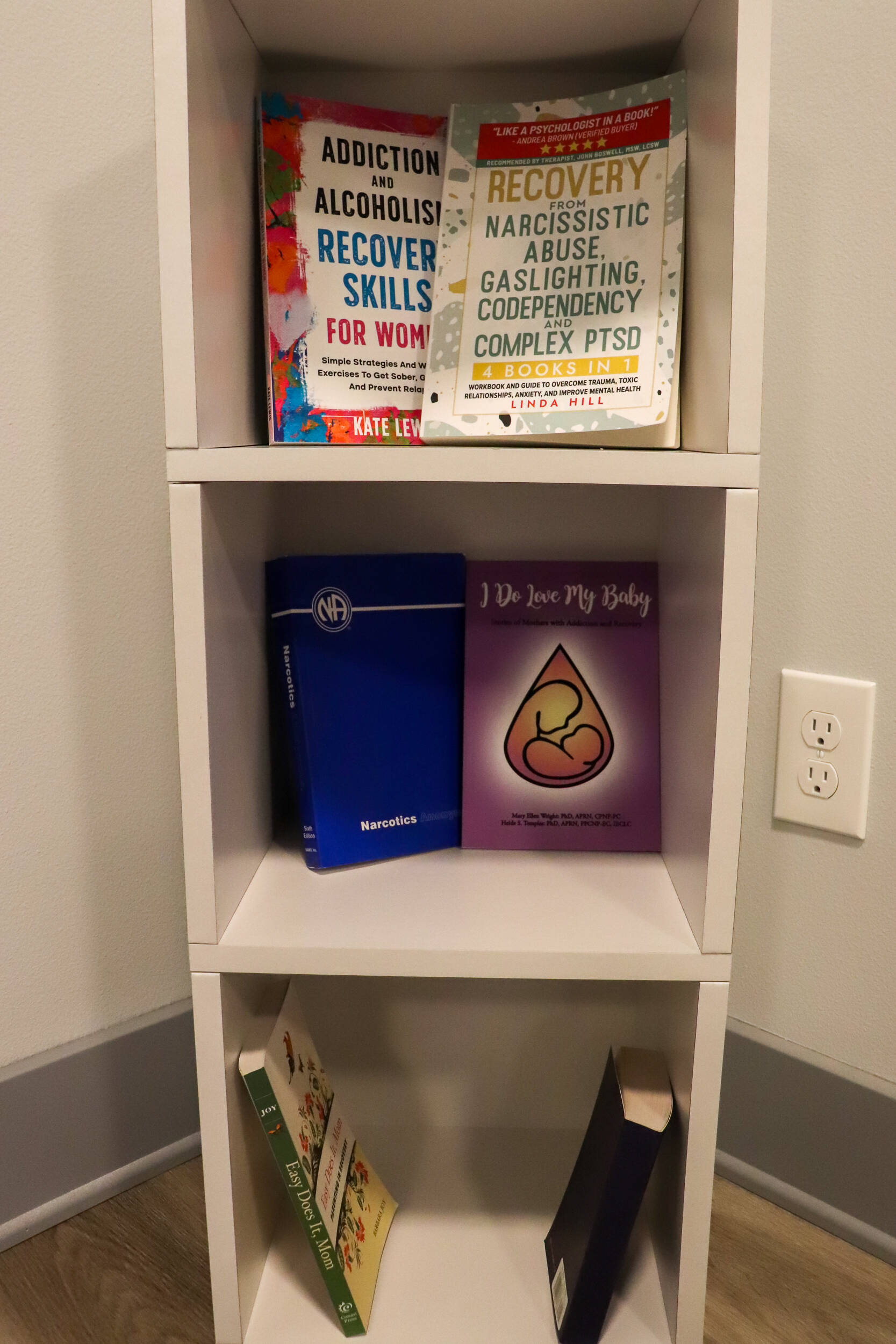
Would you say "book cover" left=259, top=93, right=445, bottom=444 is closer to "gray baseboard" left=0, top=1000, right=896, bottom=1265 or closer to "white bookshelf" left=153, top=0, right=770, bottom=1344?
"white bookshelf" left=153, top=0, right=770, bottom=1344

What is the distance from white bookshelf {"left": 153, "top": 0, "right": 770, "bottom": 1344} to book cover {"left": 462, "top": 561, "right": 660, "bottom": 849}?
0.02m

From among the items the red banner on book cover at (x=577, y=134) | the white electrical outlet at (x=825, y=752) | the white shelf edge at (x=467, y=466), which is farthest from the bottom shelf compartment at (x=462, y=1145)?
the red banner on book cover at (x=577, y=134)

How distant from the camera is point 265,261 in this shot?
2.36 ft

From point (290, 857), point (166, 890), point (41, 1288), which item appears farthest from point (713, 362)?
point (41, 1288)

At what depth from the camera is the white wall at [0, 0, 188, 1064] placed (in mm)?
850

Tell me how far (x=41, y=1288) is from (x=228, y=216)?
911 mm

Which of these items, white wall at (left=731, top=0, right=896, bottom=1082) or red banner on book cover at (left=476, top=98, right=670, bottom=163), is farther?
white wall at (left=731, top=0, right=896, bottom=1082)

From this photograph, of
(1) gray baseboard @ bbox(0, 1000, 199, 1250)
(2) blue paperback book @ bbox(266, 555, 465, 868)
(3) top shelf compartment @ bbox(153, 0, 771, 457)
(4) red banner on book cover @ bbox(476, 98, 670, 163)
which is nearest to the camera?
(3) top shelf compartment @ bbox(153, 0, 771, 457)

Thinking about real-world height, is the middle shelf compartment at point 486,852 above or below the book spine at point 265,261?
below

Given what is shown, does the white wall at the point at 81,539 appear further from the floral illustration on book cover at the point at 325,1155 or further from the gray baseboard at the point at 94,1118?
the floral illustration on book cover at the point at 325,1155

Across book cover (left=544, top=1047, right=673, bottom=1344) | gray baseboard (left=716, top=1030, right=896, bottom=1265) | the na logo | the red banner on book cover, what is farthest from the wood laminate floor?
the red banner on book cover

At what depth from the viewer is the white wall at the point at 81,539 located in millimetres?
850

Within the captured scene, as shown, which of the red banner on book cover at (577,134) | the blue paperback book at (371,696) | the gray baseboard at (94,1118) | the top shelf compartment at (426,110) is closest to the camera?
the top shelf compartment at (426,110)

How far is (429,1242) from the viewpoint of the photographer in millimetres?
833
